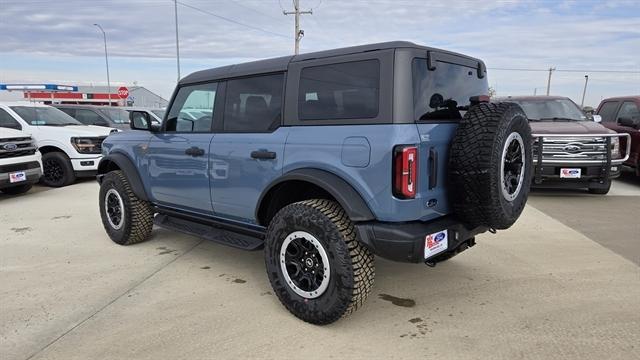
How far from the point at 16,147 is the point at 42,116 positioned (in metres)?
2.29

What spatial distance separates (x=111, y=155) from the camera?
16.8 ft

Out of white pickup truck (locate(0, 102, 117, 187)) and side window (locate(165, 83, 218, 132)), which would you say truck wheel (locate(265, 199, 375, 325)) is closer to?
side window (locate(165, 83, 218, 132))

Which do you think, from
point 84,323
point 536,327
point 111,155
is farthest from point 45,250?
point 536,327

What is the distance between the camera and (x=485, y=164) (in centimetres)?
289

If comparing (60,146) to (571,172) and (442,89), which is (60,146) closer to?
(442,89)

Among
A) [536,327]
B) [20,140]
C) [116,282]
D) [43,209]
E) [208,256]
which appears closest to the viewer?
[536,327]

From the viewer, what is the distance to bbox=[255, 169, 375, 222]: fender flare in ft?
9.67

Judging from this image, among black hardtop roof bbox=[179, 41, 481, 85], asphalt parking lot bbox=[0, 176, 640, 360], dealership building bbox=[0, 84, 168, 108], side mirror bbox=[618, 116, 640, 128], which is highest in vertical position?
dealership building bbox=[0, 84, 168, 108]

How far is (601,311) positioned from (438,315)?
3.90ft

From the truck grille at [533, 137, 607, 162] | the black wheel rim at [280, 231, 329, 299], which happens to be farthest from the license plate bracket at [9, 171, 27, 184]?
the truck grille at [533, 137, 607, 162]

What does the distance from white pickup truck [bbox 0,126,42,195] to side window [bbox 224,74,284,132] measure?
560 cm

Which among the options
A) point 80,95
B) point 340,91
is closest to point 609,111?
point 340,91

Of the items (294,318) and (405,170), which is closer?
(405,170)

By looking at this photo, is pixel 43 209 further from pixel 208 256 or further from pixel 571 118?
pixel 571 118
